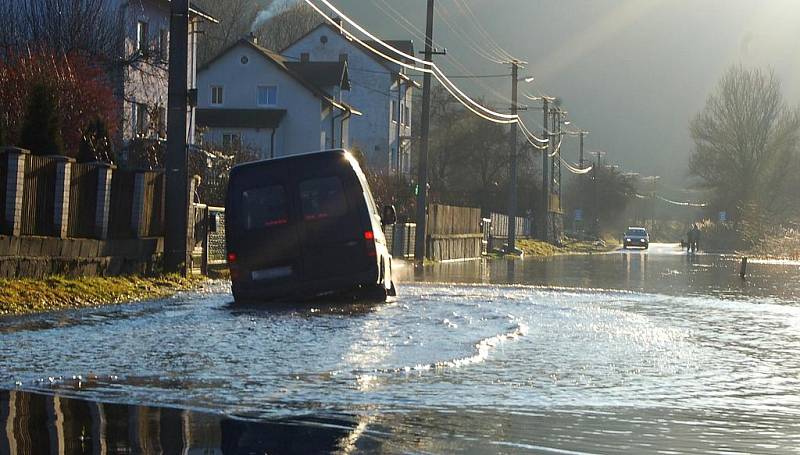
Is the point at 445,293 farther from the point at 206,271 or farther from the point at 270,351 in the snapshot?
the point at 270,351

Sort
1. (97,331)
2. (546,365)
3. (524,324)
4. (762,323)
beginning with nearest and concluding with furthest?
(546,365), (97,331), (524,324), (762,323)

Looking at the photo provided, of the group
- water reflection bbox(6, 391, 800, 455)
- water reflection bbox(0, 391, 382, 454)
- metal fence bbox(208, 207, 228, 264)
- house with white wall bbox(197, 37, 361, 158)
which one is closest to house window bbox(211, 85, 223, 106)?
house with white wall bbox(197, 37, 361, 158)

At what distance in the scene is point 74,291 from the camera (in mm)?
18156

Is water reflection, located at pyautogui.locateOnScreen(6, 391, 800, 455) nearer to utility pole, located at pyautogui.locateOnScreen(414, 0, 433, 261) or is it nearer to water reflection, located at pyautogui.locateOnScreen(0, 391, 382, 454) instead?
water reflection, located at pyautogui.locateOnScreen(0, 391, 382, 454)

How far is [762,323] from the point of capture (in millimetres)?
17156

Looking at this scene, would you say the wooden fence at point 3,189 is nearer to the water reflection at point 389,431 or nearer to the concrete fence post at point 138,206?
the concrete fence post at point 138,206

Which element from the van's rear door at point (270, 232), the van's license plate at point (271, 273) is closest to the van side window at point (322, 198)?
the van's rear door at point (270, 232)

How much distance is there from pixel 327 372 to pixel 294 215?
7.75 meters

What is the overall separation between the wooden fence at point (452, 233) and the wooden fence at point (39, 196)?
1078 inches

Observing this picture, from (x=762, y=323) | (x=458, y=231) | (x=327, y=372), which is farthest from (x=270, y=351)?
(x=458, y=231)

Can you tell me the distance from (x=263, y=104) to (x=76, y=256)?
49.5 meters

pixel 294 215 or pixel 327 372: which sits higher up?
pixel 294 215

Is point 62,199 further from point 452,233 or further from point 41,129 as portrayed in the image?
point 452,233

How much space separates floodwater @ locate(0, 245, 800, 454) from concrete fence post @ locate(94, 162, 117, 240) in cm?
389
